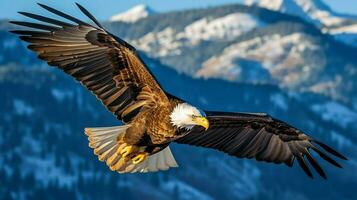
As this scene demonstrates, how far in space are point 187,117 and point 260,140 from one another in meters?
3.33

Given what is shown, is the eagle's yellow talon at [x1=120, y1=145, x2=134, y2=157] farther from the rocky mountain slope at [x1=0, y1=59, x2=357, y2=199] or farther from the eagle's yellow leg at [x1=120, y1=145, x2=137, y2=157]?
the rocky mountain slope at [x1=0, y1=59, x2=357, y2=199]

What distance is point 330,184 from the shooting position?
172750 mm

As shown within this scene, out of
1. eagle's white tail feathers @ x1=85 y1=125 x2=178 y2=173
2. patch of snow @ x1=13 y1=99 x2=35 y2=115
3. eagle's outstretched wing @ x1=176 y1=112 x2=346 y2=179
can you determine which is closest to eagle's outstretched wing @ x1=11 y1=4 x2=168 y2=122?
eagle's white tail feathers @ x1=85 y1=125 x2=178 y2=173

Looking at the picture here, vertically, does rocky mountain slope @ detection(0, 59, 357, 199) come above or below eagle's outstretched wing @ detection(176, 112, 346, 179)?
below

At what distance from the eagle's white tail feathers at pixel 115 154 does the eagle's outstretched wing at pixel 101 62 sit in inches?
11.9

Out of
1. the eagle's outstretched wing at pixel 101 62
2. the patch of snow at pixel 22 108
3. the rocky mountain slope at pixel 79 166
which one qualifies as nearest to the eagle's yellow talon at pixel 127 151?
the eagle's outstretched wing at pixel 101 62

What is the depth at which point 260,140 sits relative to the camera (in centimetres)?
1733

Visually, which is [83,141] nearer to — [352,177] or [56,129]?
[56,129]

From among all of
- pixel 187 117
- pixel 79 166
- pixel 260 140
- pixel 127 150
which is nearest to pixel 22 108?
pixel 79 166

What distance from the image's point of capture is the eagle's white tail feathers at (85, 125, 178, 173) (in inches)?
607

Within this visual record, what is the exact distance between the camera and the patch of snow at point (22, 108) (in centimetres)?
14606

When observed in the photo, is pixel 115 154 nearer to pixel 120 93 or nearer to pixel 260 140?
pixel 120 93

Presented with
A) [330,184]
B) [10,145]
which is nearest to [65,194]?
[10,145]

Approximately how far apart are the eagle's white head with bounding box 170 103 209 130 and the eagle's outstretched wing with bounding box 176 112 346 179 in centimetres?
202
